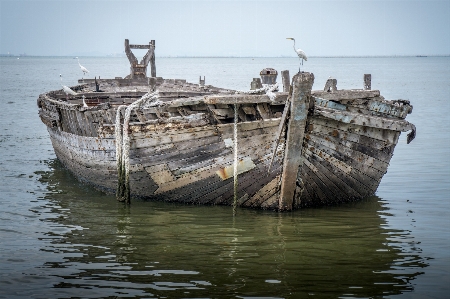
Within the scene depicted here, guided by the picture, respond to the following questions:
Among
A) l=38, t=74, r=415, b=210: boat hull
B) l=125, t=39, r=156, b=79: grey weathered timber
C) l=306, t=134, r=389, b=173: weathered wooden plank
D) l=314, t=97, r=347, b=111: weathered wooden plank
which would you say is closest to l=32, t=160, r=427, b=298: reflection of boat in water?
l=38, t=74, r=415, b=210: boat hull

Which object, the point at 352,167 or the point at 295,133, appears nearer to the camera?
the point at 295,133

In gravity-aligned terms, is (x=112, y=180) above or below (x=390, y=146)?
below

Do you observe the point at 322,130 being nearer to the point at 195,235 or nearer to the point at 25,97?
the point at 195,235

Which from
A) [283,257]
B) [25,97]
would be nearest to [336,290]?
[283,257]

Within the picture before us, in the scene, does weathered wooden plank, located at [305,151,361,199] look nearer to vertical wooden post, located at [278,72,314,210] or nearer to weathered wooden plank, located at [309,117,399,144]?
vertical wooden post, located at [278,72,314,210]

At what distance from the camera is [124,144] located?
34.5 feet

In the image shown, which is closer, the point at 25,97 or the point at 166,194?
the point at 166,194

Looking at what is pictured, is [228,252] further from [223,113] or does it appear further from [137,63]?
[137,63]

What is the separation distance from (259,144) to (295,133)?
720 millimetres

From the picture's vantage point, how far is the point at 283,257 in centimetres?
828

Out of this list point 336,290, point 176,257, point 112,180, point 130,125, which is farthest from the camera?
point 112,180

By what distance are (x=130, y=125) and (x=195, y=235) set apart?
8.22ft

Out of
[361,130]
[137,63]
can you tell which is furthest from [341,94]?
[137,63]

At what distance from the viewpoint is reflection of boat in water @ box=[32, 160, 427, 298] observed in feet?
23.5
